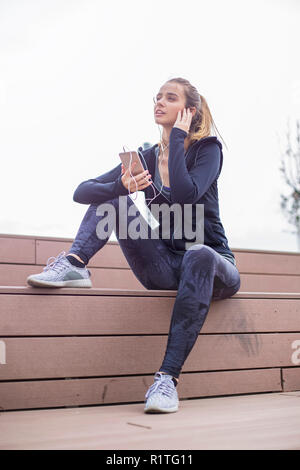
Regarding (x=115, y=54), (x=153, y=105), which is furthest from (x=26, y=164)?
(x=153, y=105)

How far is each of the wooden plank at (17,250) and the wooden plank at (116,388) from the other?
1.18 m

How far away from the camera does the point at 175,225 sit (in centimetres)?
177

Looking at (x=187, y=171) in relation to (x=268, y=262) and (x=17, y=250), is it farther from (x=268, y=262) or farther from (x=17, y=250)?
(x=268, y=262)

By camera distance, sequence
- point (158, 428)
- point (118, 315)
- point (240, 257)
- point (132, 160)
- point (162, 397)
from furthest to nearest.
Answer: point (240, 257), point (132, 160), point (118, 315), point (162, 397), point (158, 428)

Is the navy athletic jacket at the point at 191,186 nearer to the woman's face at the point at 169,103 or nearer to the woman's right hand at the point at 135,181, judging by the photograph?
the woman's right hand at the point at 135,181

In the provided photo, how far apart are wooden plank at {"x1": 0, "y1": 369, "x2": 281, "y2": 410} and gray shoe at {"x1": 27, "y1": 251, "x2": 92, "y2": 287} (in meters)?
0.29

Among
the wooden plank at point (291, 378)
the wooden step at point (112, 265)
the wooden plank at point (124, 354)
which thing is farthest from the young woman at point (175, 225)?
the wooden step at point (112, 265)

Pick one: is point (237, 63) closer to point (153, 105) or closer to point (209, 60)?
point (209, 60)

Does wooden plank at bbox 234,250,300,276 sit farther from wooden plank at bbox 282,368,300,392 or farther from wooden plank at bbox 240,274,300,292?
wooden plank at bbox 282,368,300,392

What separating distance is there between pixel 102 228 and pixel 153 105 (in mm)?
551

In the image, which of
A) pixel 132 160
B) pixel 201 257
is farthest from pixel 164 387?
pixel 132 160

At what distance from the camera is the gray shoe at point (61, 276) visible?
1482mm

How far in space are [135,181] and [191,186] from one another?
0.66 feet

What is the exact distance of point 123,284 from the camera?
272 centimetres
